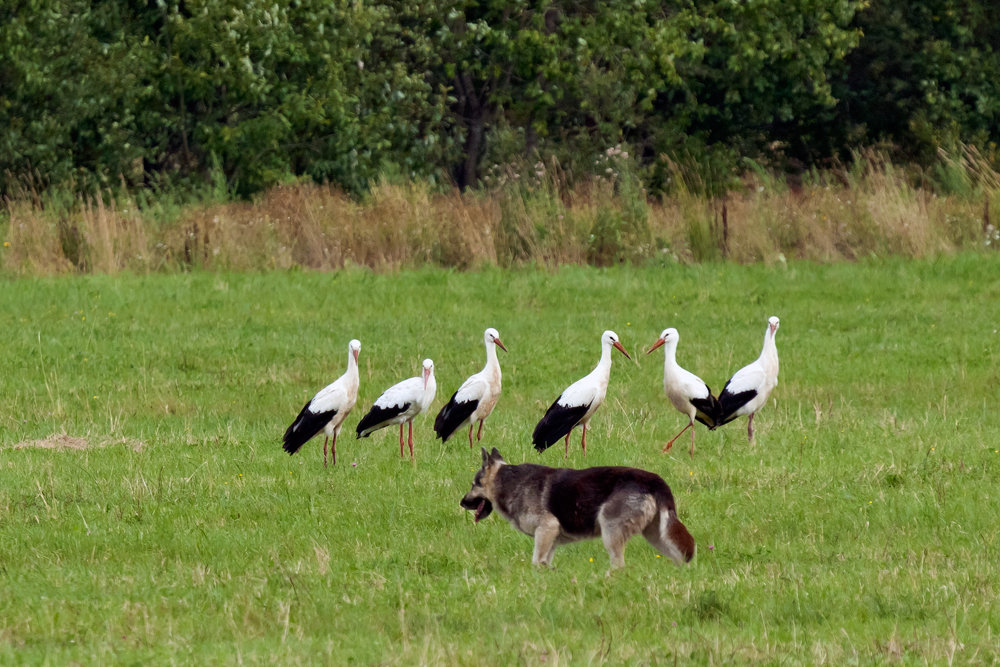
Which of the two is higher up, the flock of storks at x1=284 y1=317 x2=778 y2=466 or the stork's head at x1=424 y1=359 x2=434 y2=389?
the stork's head at x1=424 y1=359 x2=434 y2=389

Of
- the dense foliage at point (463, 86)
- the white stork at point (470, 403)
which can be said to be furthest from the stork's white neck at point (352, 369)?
the dense foliage at point (463, 86)

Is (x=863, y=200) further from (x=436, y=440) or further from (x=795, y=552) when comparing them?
(x=795, y=552)

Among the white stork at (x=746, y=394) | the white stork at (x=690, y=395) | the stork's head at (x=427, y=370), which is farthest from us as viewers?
the white stork at (x=746, y=394)

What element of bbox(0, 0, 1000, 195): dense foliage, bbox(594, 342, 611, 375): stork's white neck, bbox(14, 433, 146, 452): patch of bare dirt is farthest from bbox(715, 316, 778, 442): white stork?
bbox(0, 0, 1000, 195): dense foliage

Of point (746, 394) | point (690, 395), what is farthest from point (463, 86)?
point (690, 395)

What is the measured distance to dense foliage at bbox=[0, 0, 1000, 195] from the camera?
26.0 m

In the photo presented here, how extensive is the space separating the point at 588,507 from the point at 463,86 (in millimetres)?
25802

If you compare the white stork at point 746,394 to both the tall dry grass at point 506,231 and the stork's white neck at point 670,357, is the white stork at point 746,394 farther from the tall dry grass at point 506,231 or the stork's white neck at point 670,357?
the tall dry grass at point 506,231

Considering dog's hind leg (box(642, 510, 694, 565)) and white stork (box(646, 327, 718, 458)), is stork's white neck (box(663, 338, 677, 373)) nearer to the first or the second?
white stork (box(646, 327, 718, 458))

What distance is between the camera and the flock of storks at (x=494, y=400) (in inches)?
446

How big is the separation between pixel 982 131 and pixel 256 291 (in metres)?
A: 19.6

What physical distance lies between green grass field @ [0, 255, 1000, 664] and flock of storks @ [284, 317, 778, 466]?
266 mm

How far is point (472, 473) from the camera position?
429 inches

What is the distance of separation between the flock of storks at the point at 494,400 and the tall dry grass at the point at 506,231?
10257mm
